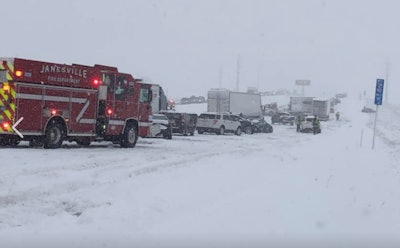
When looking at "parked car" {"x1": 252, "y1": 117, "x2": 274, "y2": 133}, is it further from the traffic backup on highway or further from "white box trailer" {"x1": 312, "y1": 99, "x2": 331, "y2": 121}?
"white box trailer" {"x1": 312, "y1": 99, "x2": 331, "y2": 121}

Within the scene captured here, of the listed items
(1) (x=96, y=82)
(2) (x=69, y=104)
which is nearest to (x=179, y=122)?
(1) (x=96, y=82)

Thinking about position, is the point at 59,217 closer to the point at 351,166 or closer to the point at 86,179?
the point at 86,179

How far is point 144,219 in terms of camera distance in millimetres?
8602

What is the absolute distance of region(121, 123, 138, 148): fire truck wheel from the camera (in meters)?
21.9

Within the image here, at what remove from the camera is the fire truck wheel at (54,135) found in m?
18.9

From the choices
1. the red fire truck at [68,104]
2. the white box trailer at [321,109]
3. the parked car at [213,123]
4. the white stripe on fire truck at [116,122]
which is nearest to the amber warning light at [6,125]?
the red fire truck at [68,104]

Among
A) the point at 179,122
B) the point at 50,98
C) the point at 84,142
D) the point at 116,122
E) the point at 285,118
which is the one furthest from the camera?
the point at 285,118

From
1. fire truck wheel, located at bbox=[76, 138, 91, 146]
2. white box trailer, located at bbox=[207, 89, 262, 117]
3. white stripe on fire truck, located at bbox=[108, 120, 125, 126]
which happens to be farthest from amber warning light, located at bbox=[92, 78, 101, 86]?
white box trailer, located at bbox=[207, 89, 262, 117]

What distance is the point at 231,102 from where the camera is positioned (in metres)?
54.5

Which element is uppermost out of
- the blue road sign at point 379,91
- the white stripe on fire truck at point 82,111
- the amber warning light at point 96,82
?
the blue road sign at point 379,91

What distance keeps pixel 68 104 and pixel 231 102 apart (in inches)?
1405

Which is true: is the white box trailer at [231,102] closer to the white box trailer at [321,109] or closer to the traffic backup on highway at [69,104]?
the white box trailer at [321,109]

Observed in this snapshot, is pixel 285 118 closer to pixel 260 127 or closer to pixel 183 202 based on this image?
pixel 260 127

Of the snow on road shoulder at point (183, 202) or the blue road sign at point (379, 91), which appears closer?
the snow on road shoulder at point (183, 202)
